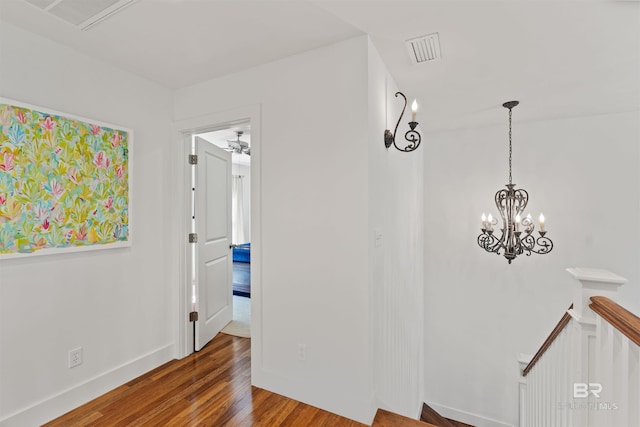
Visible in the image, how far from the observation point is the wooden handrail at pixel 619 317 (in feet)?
3.10

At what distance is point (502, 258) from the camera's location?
376cm

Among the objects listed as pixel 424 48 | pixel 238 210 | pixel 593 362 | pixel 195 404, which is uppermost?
pixel 424 48

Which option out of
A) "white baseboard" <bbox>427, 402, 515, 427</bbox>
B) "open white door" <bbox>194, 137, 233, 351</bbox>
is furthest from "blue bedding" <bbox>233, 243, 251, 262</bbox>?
"white baseboard" <bbox>427, 402, 515, 427</bbox>

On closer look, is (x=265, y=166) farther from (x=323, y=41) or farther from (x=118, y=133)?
(x=118, y=133)

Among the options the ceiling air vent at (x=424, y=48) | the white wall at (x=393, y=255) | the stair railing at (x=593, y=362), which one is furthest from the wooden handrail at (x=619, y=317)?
the ceiling air vent at (x=424, y=48)

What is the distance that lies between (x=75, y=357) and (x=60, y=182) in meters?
1.17

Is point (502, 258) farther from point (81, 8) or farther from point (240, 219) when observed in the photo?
point (240, 219)

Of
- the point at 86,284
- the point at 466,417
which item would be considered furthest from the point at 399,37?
the point at 466,417

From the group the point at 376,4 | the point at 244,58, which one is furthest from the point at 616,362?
the point at 244,58

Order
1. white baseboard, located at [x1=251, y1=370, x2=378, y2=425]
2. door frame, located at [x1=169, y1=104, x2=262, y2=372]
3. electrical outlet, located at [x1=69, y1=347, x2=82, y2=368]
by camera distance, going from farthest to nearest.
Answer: door frame, located at [x1=169, y1=104, x2=262, y2=372]
electrical outlet, located at [x1=69, y1=347, x2=82, y2=368]
white baseboard, located at [x1=251, y1=370, x2=378, y2=425]

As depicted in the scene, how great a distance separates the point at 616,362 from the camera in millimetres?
1099

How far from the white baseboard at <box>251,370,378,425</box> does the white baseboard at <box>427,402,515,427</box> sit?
9.15 feet

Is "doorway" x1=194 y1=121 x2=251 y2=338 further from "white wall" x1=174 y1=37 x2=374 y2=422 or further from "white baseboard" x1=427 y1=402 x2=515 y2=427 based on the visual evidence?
"white baseboard" x1=427 y1=402 x2=515 y2=427

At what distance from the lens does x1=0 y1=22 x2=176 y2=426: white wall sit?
172 cm
